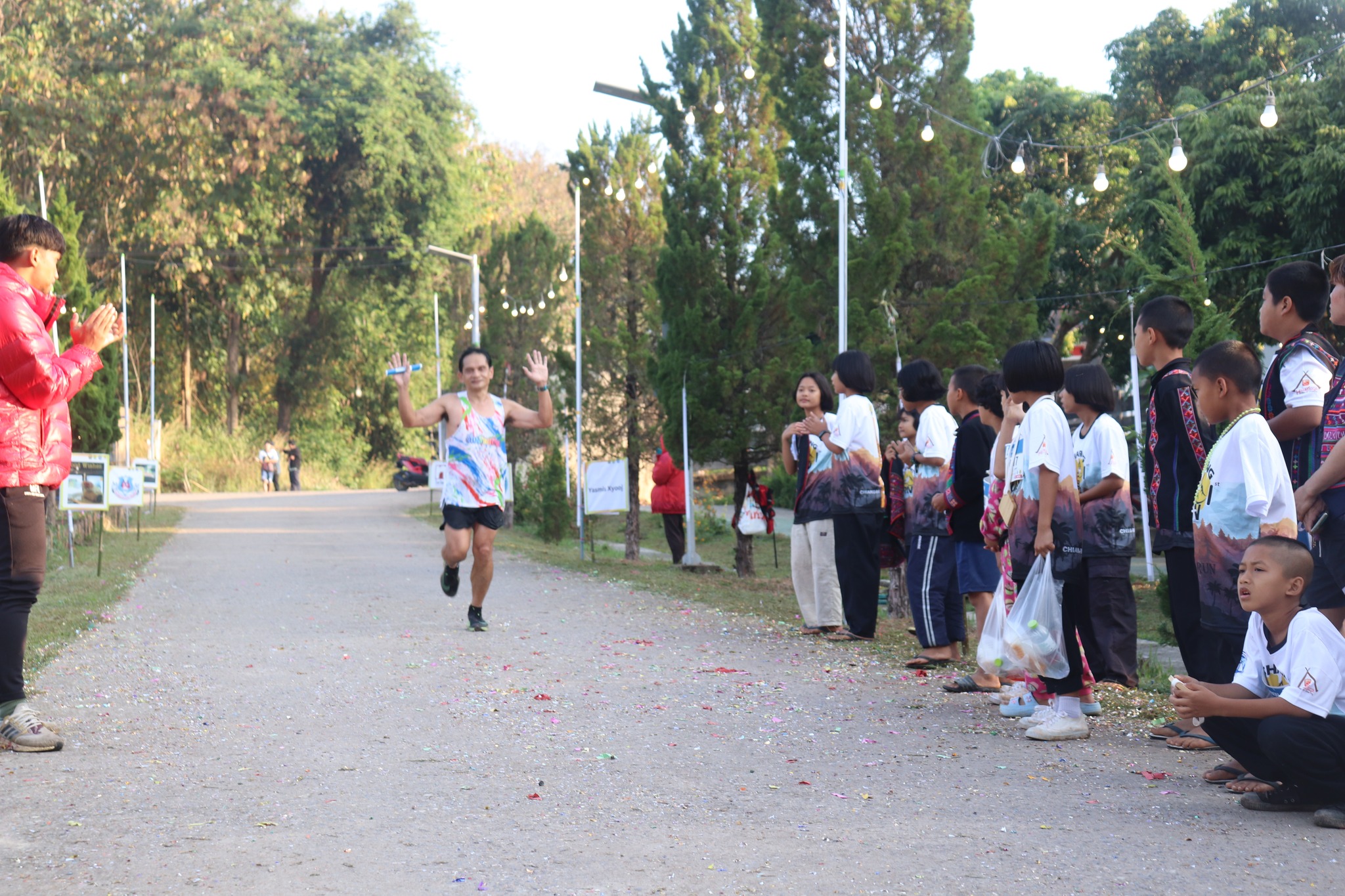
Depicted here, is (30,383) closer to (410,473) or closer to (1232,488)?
(1232,488)

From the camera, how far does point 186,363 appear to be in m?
51.5

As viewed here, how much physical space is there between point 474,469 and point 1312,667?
6.84 m

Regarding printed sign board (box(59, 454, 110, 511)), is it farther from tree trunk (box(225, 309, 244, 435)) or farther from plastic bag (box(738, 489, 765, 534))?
tree trunk (box(225, 309, 244, 435))

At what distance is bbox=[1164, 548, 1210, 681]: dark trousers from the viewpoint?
6.02m

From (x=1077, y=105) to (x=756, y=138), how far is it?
16380 mm

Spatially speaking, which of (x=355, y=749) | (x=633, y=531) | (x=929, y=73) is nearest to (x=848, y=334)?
(x=929, y=73)

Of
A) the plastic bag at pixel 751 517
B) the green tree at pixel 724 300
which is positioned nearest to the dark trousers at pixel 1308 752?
the plastic bag at pixel 751 517

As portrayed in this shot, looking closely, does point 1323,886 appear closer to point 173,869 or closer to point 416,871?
point 416,871

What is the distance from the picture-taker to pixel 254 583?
46.5 feet

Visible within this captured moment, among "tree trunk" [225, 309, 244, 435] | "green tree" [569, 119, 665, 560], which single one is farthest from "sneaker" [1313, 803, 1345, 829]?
"tree trunk" [225, 309, 244, 435]

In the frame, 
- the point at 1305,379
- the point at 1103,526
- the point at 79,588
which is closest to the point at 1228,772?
the point at 1305,379

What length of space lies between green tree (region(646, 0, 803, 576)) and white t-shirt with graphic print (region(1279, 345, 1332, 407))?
10666mm

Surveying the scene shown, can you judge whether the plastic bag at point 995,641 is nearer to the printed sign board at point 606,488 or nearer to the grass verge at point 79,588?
the grass verge at point 79,588

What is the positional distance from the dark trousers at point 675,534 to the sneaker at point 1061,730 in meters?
12.5
